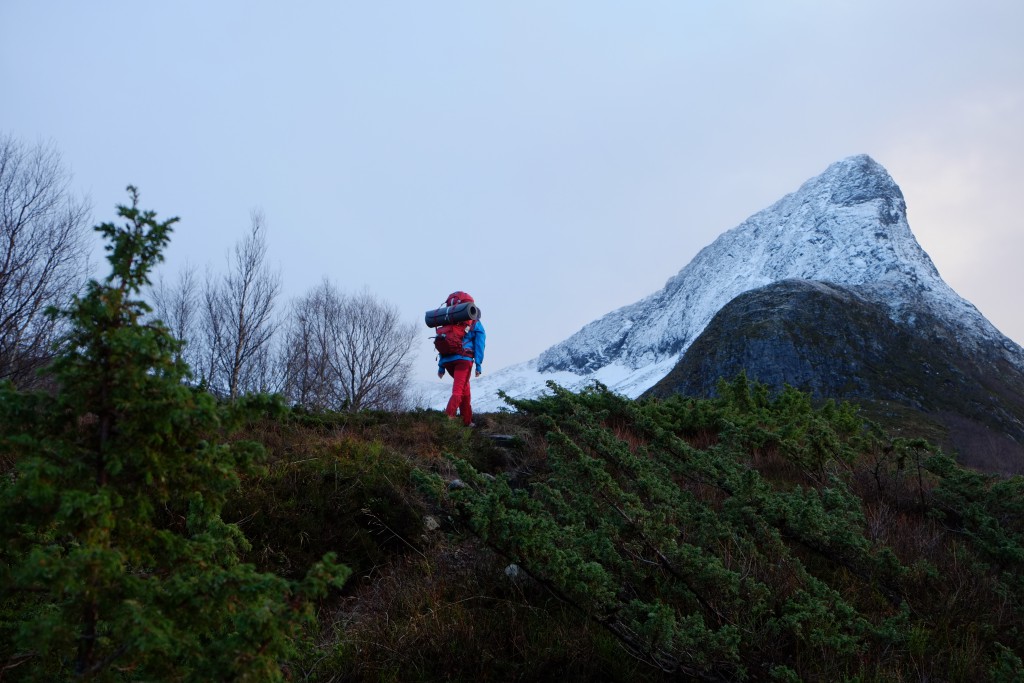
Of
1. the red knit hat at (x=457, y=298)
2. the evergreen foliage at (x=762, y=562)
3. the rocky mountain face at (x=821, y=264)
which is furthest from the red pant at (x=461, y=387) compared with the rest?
the rocky mountain face at (x=821, y=264)

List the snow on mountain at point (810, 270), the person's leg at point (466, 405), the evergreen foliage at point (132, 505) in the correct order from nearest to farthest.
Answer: the evergreen foliage at point (132, 505), the person's leg at point (466, 405), the snow on mountain at point (810, 270)

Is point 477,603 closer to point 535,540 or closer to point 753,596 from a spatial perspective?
point 535,540

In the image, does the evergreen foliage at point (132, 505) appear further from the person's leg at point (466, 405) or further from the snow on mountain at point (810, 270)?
the snow on mountain at point (810, 270)

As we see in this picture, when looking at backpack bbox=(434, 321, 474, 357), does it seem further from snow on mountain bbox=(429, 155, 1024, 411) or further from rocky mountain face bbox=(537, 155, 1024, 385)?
rocky mountain face bbox=(537, 155, 1024, 385)

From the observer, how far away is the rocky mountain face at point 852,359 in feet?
122

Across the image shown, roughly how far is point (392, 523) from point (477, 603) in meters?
1.88

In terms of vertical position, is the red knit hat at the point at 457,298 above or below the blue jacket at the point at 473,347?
above

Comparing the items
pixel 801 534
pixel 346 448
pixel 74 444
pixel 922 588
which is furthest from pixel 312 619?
pixel 346 448

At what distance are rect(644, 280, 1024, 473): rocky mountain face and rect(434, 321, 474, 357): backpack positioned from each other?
2717 centimetres

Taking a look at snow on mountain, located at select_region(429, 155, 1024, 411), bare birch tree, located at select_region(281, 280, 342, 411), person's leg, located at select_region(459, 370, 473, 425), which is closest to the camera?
person's leg, located at select_region(459, 370, 473, 425)

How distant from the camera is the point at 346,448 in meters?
6.10

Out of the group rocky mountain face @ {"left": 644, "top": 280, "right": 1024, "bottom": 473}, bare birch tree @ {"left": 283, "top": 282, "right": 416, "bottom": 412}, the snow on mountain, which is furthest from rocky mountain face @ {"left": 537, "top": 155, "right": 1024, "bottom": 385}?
bare birch tree @ {"left": 283, "top": 282, "right": 416, "bottom": 412}

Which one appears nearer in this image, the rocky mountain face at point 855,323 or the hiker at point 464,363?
the hiker at point 464,363

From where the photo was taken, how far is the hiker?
28.9ft
